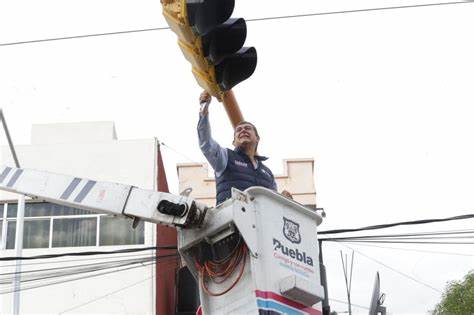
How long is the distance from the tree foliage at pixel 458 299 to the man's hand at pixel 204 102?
31.7m

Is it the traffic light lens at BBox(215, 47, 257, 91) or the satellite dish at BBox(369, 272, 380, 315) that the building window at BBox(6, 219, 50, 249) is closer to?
the satellite dish at BBox(369, 272, 380, 315)

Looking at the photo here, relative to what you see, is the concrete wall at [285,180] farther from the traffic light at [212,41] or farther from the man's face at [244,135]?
the traffic light at [212,41]

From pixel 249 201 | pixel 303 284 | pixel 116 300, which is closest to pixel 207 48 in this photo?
pixel 249 201

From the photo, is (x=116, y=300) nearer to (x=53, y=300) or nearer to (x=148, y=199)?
(x=53, y=300)

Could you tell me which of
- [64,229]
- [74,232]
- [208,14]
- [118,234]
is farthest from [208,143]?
[64,229]

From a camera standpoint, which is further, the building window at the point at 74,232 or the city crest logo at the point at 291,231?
the building window at the point at 74,232

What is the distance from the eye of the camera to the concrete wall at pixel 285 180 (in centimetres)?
2694

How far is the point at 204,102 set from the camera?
6699 millimetres

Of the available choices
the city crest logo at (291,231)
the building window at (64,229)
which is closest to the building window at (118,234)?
the building window at (64,229)

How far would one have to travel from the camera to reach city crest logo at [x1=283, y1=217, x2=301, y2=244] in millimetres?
6410

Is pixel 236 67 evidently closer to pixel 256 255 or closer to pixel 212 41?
pixel 212 41

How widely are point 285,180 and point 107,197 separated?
69.8ft

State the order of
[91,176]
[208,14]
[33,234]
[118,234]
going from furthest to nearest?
[91,176], [33,234], [118,234], [208,14]

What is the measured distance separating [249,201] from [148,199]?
2.80 feet
